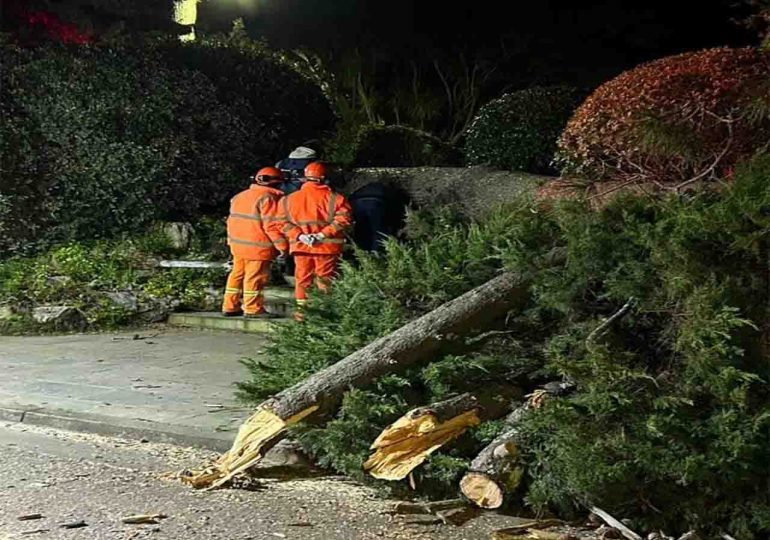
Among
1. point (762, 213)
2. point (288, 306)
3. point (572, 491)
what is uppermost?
point (762, 213)

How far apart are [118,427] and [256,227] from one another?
13.8ft

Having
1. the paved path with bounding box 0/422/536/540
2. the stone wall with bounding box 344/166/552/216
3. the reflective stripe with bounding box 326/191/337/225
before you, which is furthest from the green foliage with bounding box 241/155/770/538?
the stone wall with bounding box 344/166/552/216

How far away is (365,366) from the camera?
592 centimetres

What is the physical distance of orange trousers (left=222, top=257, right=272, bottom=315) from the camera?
10.7 m

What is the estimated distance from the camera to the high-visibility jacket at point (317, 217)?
1034 centimetres

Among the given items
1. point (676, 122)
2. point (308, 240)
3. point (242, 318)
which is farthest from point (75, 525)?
point (242, 318)

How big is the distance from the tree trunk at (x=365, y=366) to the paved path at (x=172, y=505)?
206 mm

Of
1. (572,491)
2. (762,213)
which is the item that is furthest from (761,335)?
(572,491)

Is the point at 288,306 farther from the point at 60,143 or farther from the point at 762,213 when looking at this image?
the point at 762,213

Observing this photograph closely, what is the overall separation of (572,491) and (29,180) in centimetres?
938

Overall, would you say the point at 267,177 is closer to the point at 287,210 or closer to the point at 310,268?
the point at 287,210

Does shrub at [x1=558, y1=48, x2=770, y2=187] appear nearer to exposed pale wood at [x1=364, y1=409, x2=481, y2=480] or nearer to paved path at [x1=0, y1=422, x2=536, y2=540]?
exposed pale wood at [x1=364, y1=409, x2=481, y2=480]

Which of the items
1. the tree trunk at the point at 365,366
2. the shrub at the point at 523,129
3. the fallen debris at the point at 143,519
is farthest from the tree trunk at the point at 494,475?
the shrub at the point at 523,129

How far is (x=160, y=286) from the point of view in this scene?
38.4 feet
